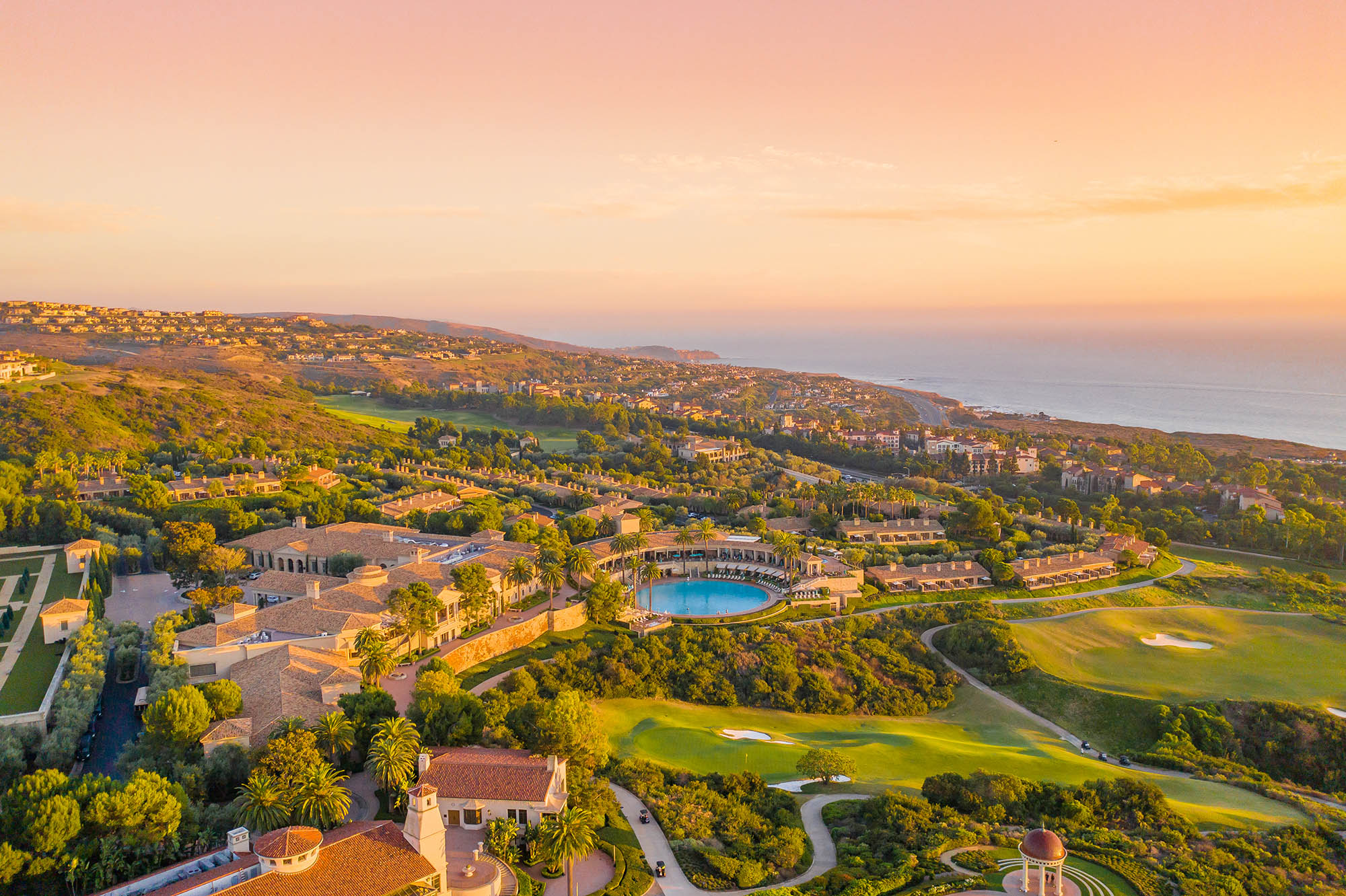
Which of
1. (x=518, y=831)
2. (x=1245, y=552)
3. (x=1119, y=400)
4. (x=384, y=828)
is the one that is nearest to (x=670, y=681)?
(x=518, y=831)

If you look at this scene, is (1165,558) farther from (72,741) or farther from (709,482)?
(72,741)

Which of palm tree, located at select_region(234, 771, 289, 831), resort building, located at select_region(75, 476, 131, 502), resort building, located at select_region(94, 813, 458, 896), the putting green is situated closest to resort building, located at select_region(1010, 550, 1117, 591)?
the putting green

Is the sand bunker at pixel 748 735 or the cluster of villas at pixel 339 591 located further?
the sand bunker at pixel 748 735

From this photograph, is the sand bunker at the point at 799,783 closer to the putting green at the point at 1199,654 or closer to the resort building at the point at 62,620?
the putting green at the point at 1199,654

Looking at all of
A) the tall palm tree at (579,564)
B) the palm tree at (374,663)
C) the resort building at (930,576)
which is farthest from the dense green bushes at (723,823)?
the resort building at (930,576)

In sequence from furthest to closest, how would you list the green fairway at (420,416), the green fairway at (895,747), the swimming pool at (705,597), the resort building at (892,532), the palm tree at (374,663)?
1. the green fairway at (420,416)
2. the resort building at (892,532)
3. the swimming pool at (705,597)
4. the palm tree at (374,663)
5. the green fairway at (895,747)

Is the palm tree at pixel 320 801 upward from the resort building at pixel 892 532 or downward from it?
downward
